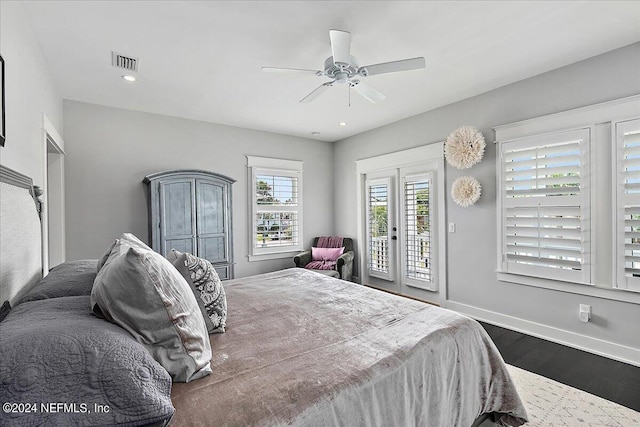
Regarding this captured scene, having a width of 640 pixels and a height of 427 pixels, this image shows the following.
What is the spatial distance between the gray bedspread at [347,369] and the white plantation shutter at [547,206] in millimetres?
1954

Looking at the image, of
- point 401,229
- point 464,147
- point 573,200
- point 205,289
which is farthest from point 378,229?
point 205,289

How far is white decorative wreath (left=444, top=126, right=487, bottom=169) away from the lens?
3.51 m

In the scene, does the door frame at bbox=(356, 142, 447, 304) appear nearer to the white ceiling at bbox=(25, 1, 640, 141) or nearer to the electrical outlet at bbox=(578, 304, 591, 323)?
the white ceiling at bbox=(25, 1, 640, 141)

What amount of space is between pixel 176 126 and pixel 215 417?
424 centimetres

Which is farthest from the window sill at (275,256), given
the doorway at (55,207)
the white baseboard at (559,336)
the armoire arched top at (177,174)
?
the white baseboard at (559,336)

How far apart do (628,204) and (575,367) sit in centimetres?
146

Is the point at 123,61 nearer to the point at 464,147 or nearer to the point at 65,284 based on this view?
the point at 65,284

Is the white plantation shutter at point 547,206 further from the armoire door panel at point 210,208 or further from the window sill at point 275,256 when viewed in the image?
the armoire door panel at point 210,208

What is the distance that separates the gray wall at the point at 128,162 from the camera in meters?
3.65

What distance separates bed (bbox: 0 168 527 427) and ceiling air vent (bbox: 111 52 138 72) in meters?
1.51

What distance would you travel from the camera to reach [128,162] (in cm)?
395

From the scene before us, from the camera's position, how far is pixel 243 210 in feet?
15.9


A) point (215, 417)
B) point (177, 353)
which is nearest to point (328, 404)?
point (215, 417)

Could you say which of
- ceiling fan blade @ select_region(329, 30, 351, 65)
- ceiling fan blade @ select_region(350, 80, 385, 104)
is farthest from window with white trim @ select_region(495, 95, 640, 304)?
ceiling fan blade @ select_region(329, 30, 351, 65)
